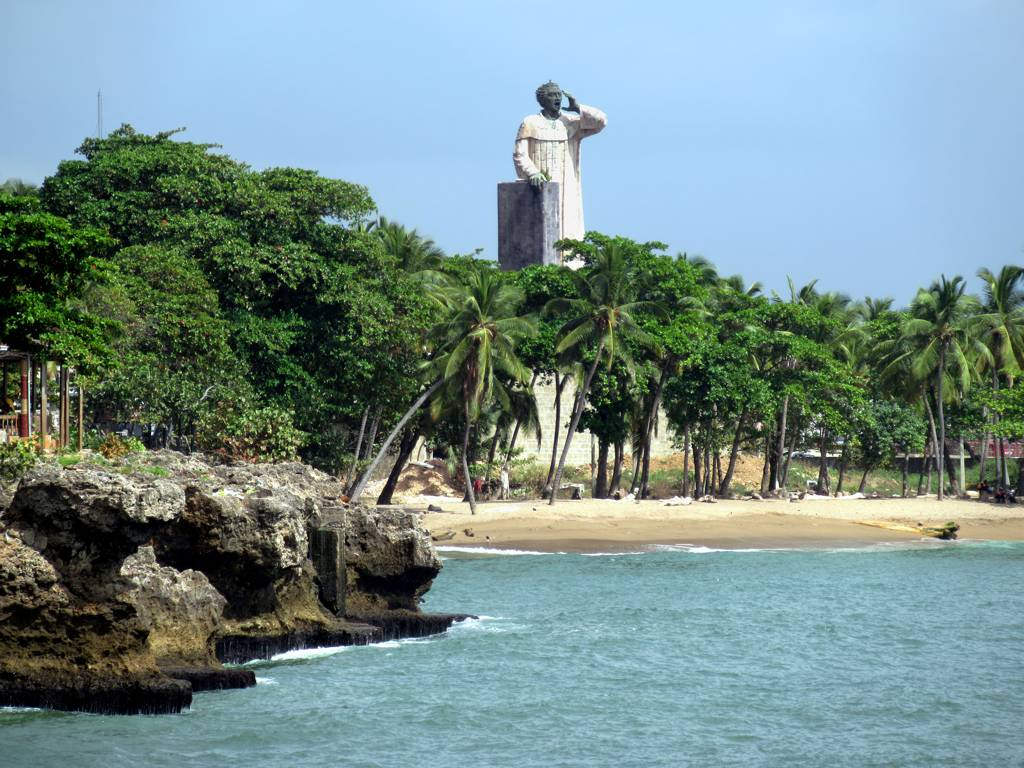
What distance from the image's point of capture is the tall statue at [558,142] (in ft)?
233

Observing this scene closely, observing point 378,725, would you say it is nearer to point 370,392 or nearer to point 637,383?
point 370,392

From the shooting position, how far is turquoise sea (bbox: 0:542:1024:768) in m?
18.6

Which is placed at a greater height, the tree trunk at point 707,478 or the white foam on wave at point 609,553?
the tree trunk at point 707,478

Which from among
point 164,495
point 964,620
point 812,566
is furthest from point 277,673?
point 812,566

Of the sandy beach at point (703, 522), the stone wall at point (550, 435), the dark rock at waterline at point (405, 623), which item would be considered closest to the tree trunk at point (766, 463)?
the stone wall at point (550, 435)

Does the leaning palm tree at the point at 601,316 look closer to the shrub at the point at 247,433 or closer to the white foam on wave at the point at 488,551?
the white foam on wave at the point at 488,551

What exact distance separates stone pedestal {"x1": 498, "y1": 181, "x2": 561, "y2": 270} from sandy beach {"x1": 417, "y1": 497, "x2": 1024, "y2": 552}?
59.3 ft

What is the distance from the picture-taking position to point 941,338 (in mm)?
55812

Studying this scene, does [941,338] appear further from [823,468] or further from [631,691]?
[631,691]

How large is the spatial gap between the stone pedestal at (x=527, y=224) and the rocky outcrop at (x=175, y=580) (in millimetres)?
41425

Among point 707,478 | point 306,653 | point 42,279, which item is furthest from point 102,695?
point 707,478

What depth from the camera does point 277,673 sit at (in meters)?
23.0

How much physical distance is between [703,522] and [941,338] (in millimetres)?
13773

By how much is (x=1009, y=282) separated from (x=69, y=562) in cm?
4773
